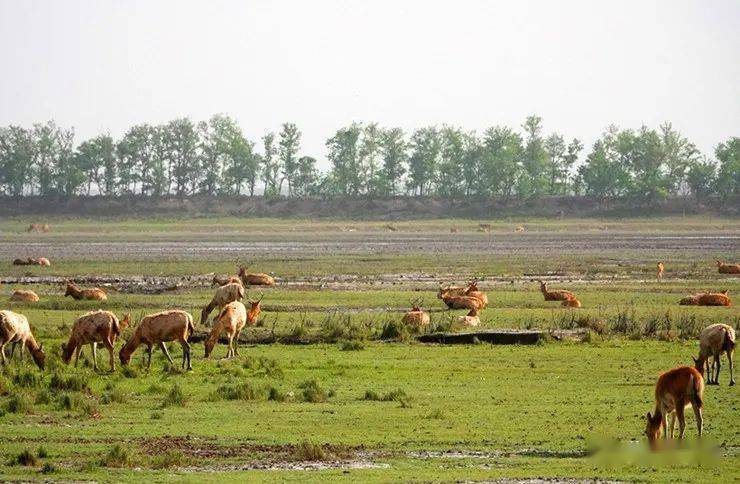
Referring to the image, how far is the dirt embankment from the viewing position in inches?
5384

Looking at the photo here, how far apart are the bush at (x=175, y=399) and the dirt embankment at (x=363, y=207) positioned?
111440 millimetres

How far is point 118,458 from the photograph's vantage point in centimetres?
1869

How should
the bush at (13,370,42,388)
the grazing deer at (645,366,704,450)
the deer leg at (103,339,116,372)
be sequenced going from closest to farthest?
1. the grazing deer at (645,366,704,450)
2. the bush at (13,370,42,388)
3. the deer leg at (103,339,116,372)

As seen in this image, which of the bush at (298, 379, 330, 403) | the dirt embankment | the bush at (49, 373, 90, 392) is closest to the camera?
the bush at (298, 379, 330, 403)

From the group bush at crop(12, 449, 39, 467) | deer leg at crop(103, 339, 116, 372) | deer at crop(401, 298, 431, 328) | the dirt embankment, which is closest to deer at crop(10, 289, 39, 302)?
deer at crop(401, 298, 431, 328)

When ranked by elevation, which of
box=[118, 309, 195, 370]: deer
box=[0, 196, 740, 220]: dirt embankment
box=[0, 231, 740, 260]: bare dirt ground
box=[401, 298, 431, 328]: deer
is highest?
box=[0, 196, 740, 220]: dirt embankment

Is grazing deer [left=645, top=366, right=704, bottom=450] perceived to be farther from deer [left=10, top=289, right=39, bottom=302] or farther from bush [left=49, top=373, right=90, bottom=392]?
deer [left=10, top=289, right=39, bottom=302]

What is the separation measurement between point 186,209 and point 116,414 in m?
118

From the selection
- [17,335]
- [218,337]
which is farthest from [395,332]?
[17,335]

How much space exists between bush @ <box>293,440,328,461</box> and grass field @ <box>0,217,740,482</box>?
0.11 ft

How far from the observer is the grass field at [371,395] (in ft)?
61.8

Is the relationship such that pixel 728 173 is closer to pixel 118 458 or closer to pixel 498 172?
pixel 498 172

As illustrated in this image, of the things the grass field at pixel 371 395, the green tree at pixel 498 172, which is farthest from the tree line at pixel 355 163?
the grass field at pixel 371 395

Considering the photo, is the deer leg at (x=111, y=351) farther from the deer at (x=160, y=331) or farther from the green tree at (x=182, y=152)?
the green tree at (x=182, y=152)
